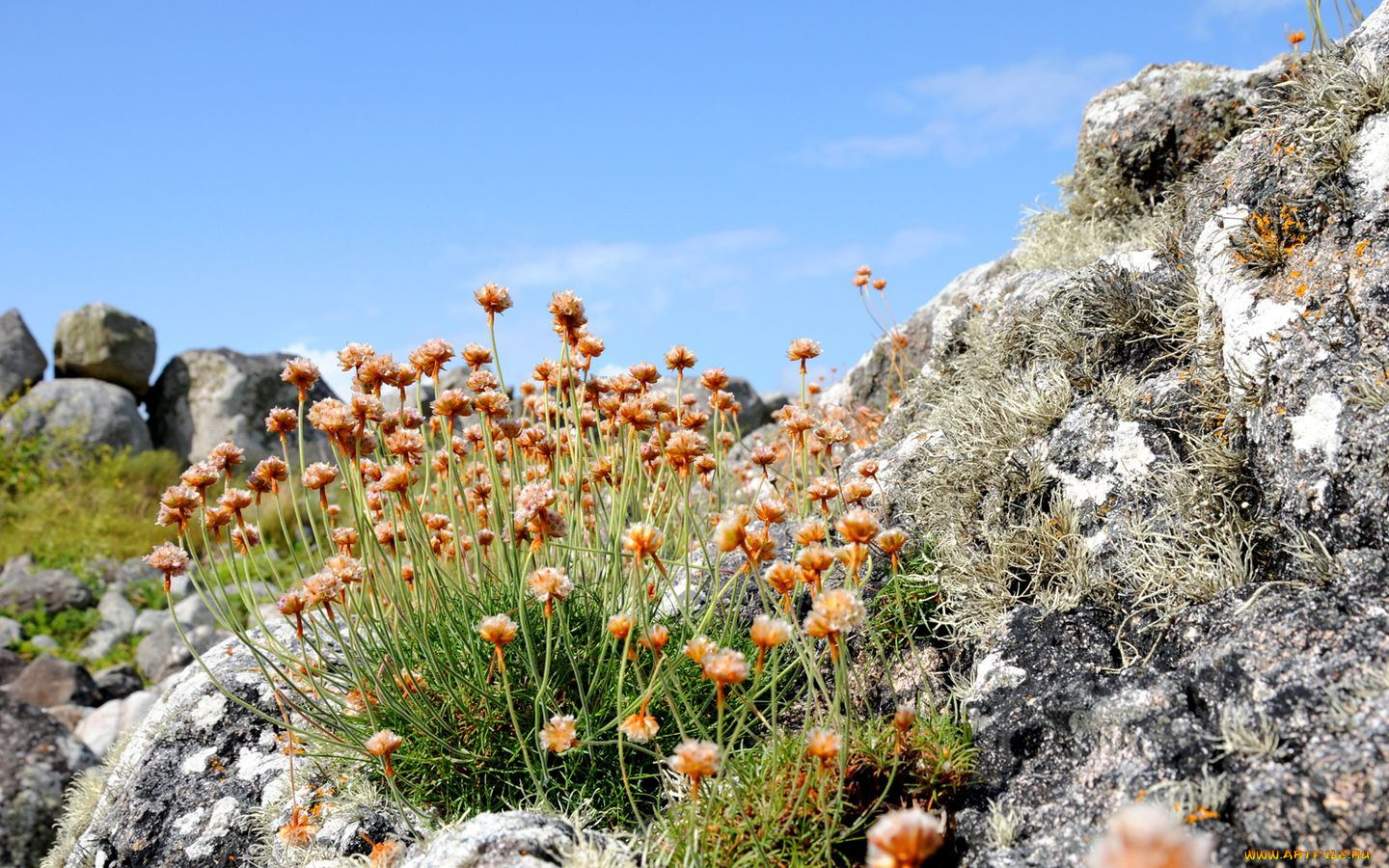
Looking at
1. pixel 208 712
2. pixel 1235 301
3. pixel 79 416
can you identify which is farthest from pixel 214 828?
pixel 79 416

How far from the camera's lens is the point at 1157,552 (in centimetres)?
293

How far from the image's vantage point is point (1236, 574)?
273 cm

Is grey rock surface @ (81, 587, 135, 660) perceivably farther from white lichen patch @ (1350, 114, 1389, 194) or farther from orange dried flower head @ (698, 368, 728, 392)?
white lichen patch @ (1350, 114, 1389, 194)

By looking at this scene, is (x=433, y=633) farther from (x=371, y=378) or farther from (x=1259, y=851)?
(x=1259, y=851)

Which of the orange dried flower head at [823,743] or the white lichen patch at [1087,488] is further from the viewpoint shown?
the white lichen patch at [1087,488]

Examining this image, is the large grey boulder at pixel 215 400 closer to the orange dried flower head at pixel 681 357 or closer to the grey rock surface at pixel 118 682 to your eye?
the grey rock surface at pixel 118 682

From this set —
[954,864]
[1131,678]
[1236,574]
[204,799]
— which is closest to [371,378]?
[204,799]

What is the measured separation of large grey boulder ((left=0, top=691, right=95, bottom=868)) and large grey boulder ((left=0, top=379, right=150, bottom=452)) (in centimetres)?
1177

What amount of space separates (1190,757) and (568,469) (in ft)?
9.40

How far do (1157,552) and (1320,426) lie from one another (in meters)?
0.58

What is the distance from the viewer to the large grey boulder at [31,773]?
6.55 meters

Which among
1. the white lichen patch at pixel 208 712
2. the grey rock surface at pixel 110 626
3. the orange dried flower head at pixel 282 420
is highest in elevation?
the orange dried flower head at pixel 282 420

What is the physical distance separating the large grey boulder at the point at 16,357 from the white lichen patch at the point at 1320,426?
21.6 meters

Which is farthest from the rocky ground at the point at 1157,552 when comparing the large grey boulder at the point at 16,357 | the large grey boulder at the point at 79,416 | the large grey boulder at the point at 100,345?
the large grey boulder at the point at 16,357
